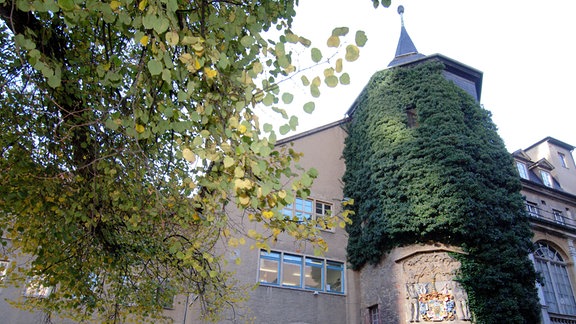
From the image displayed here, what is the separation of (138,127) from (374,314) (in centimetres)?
1434

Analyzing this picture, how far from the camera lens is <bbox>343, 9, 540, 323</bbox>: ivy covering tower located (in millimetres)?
13586

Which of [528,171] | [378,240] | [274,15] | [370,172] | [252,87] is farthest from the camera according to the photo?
[528,171]

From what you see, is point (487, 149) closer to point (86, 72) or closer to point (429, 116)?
point (429, 116)

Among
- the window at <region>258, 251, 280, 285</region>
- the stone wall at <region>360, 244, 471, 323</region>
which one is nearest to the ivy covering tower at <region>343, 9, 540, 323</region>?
the stone wall at <region>360, 244, 471, 323</region>

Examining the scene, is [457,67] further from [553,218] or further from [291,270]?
[291,270]

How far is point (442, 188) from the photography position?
47.1ft

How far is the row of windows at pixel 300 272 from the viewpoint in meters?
15.9

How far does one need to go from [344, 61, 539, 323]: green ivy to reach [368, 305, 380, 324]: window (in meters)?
1.78

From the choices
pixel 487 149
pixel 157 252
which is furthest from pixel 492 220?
pixel 157 252

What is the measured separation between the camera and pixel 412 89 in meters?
17.2

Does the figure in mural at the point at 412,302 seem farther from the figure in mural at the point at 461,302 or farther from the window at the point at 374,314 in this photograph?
the window at the point at 374,314

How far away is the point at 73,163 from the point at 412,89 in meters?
14.1

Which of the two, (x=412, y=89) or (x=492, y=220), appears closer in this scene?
(x=492, y=220)

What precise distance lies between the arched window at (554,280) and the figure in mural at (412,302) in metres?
5.80
